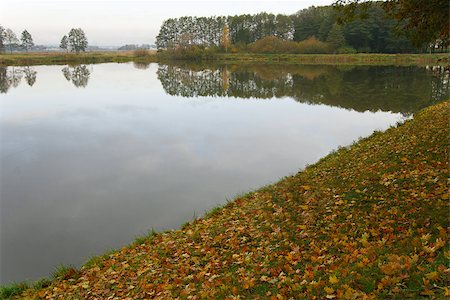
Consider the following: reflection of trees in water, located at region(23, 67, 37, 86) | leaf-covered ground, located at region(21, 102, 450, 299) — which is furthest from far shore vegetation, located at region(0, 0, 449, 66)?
leaf-covered ground, located at region(21, 102, 450, 299)

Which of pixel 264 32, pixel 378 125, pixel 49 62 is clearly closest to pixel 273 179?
pixel 378 125

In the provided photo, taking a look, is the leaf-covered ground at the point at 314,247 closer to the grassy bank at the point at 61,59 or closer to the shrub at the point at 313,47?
the grassy bank at the point at 61,59

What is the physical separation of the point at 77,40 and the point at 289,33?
299 ft

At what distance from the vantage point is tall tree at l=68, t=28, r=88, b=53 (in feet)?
498

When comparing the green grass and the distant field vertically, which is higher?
the distant field

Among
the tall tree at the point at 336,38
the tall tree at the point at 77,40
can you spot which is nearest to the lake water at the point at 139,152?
the tall tree at the point at 336,38

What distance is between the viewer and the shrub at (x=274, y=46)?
107m

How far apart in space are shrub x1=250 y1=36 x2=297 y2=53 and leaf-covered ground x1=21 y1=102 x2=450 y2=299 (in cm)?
10056

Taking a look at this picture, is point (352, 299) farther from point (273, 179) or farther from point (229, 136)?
point (229, 136)

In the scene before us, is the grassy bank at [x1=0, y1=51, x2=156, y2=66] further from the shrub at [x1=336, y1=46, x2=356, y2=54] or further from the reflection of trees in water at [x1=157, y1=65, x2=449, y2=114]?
the shrub at [x1=336, y1=46, x2=356, y2=54]

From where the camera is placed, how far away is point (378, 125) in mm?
24172

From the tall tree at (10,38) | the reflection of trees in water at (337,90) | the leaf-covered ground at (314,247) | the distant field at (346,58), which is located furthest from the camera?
the tall tree at (10,38)

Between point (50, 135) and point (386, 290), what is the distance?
21.7m

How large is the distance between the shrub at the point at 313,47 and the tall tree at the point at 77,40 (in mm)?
99019
